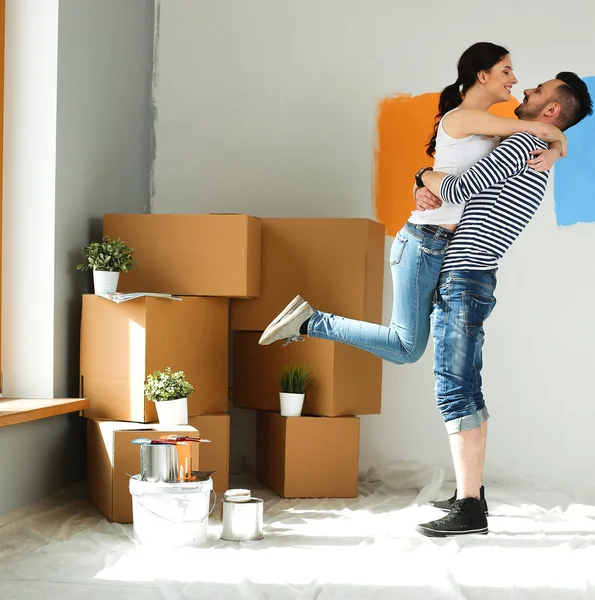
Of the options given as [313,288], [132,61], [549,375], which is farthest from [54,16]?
[549,375]

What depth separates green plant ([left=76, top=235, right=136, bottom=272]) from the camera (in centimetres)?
242

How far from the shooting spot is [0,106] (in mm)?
2383

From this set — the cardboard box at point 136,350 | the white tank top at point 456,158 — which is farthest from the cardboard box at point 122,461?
the white tank top at point 456,158

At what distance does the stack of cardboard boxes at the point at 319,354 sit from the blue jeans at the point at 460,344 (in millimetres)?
579

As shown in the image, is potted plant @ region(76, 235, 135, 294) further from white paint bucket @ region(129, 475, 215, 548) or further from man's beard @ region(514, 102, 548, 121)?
man's beard @ region(514, 102, 548, 121)

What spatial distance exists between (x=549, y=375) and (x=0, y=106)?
6.92 ft

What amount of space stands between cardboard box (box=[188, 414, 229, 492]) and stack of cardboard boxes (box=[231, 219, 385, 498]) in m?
0.20

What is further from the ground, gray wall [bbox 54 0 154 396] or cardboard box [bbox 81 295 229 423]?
gray wall [bbox 54 0 154 396]

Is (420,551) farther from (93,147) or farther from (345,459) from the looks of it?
(93,147)

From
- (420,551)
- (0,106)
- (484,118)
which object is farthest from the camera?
(0,106)

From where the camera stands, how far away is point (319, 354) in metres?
2.62

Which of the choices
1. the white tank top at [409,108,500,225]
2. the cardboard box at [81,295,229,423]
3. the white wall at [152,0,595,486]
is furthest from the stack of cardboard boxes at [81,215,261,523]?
the white tank top at [409,108,500,225]

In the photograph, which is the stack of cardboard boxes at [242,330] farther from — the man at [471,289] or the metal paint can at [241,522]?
the man at [471,289]

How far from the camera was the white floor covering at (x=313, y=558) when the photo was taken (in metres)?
1.61
